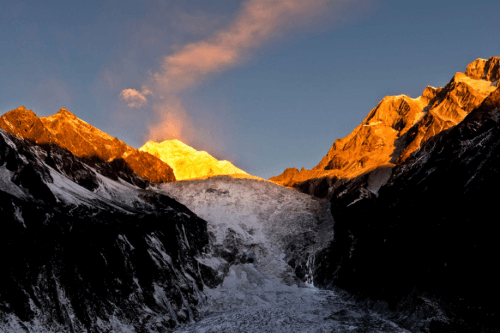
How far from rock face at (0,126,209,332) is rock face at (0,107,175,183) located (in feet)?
107

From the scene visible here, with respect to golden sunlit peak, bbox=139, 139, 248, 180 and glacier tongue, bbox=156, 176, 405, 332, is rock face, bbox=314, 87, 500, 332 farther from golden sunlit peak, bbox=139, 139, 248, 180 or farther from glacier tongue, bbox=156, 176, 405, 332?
golden sunlit peak, bbox=139, 139, 248, 180

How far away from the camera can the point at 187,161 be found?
386 feet

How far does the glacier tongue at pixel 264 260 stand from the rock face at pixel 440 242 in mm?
3451

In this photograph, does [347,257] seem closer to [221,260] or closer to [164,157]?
[221,260]

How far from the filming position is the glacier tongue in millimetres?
37062

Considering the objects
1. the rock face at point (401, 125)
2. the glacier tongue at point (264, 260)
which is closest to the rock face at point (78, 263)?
the glacier tongue at point (264, 260)

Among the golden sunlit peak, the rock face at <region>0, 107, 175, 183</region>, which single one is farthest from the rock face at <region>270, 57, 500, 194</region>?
the rock face at <region>0, 107, 175, 183</region>

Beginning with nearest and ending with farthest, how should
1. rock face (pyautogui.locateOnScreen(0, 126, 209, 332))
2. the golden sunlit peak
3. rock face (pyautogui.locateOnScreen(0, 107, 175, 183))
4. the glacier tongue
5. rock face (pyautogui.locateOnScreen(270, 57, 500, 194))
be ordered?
rock face (pyautogui.locateOnScreen(0, 126, 209, 332))
the glacier tongue
rock face (pyautogui.locateOnScreen(0, 107, 175, 183))
rock face (pyautogui.locateOnScreen(270, 57, 500, 194))
the golden sunlit peak

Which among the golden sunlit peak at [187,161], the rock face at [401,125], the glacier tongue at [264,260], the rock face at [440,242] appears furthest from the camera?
the golden sunlit peak at [187,161]

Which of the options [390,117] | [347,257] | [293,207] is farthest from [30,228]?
[390,117]

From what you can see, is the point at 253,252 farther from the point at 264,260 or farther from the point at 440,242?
the point at 440,242

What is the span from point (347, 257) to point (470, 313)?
24661 millimetres

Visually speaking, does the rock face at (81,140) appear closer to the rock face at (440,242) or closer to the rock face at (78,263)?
the rock face at (78,263)

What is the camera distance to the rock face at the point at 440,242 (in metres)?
28.6
